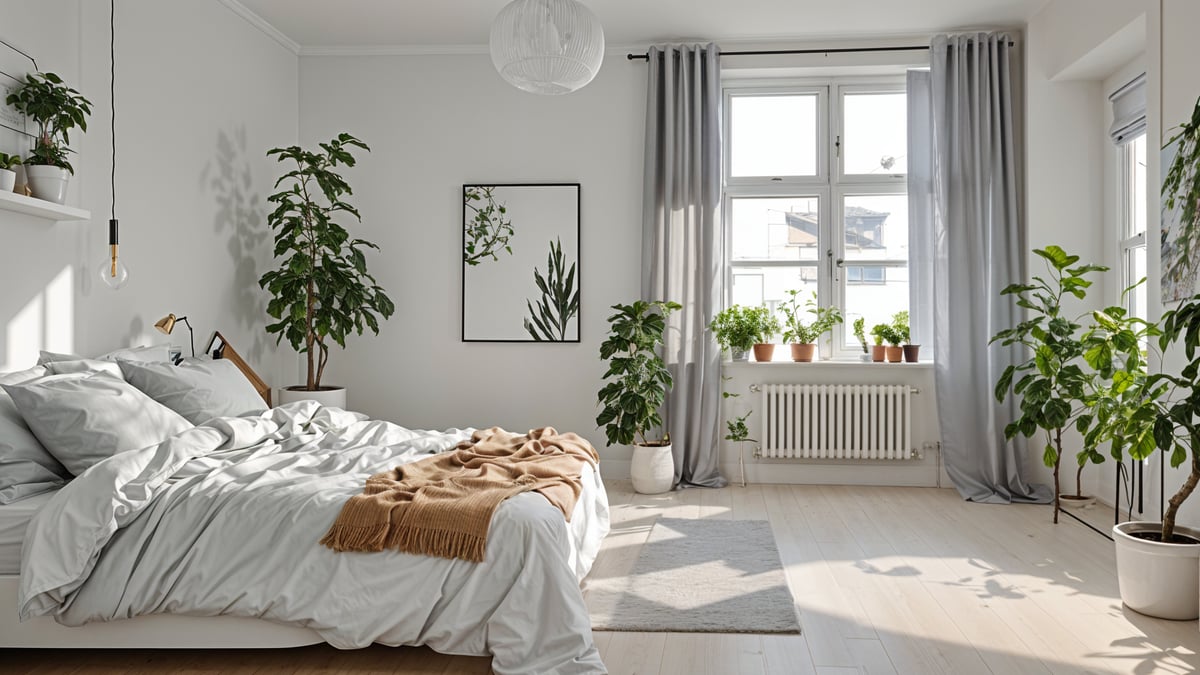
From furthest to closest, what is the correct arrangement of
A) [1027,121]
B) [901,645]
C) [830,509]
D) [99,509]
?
[1027,121] → [830,509] → [901,645] → [99,509]

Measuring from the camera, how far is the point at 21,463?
2752 mm

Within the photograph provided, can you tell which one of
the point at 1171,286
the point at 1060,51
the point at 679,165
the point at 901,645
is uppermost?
the point at 1060,51

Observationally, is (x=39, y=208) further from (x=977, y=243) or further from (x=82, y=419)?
(x=977, y=243)

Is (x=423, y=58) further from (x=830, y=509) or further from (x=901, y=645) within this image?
(x=901, y=645)

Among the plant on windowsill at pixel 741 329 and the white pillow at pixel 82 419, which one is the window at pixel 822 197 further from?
the white pillow at pixel 82 419

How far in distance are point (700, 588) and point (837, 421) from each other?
7.85 ft

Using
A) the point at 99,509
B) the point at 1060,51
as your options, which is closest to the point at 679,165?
the point at 1060,51

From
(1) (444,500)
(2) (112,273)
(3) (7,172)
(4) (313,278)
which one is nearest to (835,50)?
(4) (313,278)

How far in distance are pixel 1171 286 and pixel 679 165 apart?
2.76 meters

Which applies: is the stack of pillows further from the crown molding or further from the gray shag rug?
the crown molding

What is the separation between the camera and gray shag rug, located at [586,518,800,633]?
2979 mm

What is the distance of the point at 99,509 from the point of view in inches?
97.7

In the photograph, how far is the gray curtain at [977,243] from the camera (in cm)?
519

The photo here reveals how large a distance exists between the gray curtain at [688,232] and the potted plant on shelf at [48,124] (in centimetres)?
315
